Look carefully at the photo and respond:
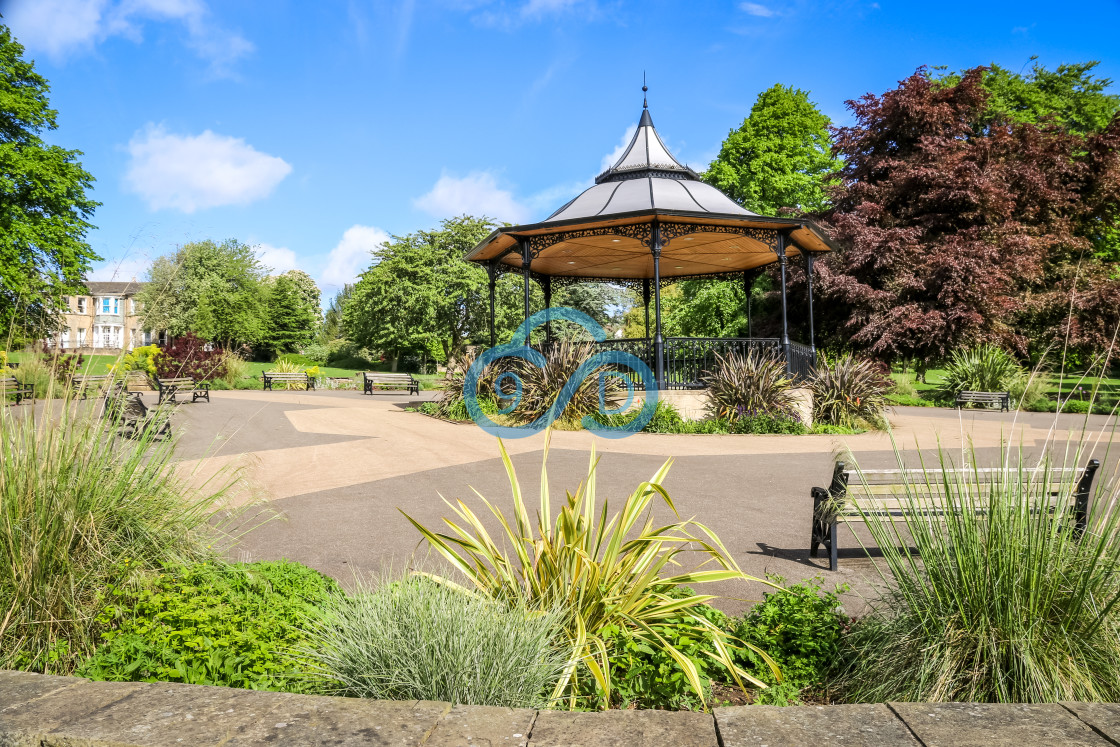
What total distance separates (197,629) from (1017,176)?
25872 millimetres

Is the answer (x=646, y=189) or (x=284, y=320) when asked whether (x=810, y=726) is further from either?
(x=284, y=320)

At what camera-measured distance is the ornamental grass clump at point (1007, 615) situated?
2246 mm

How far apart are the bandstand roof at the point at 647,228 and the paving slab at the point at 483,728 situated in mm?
12336

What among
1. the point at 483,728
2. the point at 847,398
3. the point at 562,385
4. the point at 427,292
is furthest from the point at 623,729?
the point at 427,292

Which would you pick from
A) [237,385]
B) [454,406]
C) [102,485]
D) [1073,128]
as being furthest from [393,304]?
[102,485]

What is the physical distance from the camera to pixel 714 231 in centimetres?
1455

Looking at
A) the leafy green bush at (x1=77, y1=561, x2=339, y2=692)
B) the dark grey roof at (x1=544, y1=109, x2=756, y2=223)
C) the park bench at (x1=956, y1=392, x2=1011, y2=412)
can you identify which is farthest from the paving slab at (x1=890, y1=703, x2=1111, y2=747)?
the park bench at (x1=956, y1=392, x2=1011, y2=412)

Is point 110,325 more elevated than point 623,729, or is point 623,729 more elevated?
point 110,325

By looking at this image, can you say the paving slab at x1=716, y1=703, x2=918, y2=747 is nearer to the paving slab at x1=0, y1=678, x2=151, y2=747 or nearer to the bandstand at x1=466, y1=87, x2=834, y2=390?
the paving slab at x1=0, y1=678, x2=151, y2=747

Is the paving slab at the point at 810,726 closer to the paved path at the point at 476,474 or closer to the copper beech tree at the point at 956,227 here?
the paved path at the point at 476,474

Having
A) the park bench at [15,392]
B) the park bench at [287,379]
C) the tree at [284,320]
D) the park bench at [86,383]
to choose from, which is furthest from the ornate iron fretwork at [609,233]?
the tree at [284,320]

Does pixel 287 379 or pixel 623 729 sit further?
pixel 287 379

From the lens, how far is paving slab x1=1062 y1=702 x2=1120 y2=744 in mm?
1638

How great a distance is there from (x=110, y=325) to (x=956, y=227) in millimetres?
23163
